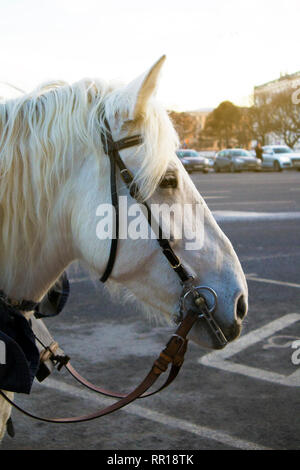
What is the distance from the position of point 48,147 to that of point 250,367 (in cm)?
280

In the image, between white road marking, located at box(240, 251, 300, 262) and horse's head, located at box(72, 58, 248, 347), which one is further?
white road marking, located at box(240, 251, 300, 262)

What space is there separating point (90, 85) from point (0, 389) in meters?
1.10

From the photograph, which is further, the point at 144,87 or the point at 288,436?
the point at 288,436

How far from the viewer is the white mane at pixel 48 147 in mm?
1768

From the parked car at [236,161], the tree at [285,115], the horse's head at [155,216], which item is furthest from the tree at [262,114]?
the horse's head at [155,216]

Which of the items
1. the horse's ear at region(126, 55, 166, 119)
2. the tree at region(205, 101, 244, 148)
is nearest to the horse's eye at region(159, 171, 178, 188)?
the horse's ear at region(126, 55, 166, 119)

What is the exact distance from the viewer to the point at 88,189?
5.85 ft

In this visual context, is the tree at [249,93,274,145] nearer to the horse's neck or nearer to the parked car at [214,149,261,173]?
the parked car at [214,149,261,173]

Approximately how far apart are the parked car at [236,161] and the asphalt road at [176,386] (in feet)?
96.5

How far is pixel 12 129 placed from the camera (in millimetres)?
1774

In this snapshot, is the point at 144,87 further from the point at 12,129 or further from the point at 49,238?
the point at 49,238

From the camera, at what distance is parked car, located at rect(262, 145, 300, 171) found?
3456 centimetres

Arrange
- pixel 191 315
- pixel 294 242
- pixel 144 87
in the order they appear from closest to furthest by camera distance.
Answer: pixel 144 87
pixel 191 315
pixel 294 242

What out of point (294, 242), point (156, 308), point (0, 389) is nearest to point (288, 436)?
point (156, 308)
